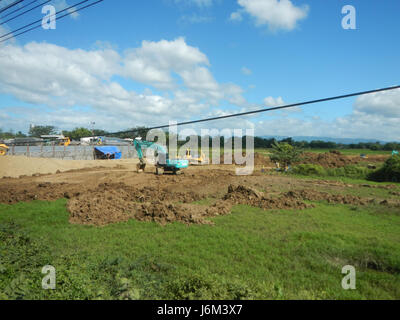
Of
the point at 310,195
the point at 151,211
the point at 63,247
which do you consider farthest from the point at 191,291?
the point at 310,195

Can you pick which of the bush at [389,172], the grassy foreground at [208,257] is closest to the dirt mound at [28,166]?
the grassy foreground at [208,257]

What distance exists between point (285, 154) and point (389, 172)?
29.4ft

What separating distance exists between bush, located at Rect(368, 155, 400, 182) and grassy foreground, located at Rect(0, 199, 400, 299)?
15.1 m

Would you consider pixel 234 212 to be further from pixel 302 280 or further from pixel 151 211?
pixel 302 280

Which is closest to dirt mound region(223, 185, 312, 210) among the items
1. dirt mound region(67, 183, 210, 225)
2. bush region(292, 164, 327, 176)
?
dirt mound region(67, 183, 210, 225)

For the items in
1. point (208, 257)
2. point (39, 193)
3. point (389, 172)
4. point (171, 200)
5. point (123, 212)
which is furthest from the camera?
point (389, 172)

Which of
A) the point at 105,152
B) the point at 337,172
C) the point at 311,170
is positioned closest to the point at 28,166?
the point at 105,152

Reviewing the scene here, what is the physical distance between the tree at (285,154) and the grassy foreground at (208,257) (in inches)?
690

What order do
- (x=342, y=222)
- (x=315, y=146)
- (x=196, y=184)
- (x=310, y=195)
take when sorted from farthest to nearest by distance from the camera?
(x=315, y=146)
(x=196, y=184)
(x=310, y=195)
(x=342, y=222)

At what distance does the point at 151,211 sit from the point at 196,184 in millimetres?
8210

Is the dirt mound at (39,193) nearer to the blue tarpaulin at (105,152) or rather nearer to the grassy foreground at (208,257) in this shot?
the grassy foreground at (208,257)

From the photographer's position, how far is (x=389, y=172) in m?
21.9

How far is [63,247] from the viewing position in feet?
22.3

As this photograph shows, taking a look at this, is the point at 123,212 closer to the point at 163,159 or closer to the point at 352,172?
the point at 163,159
